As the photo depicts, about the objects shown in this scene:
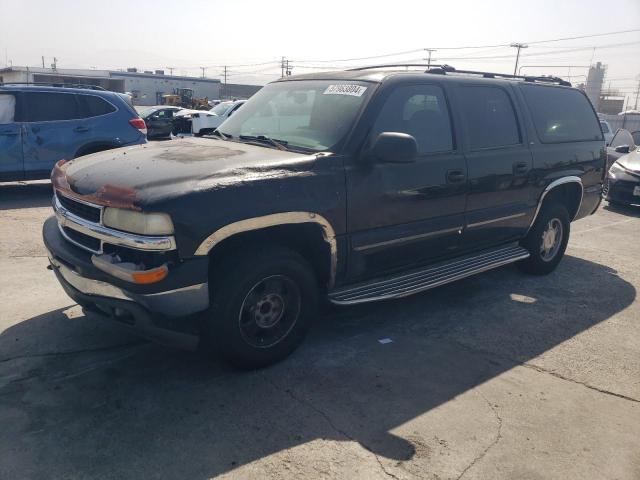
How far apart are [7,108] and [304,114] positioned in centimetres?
653

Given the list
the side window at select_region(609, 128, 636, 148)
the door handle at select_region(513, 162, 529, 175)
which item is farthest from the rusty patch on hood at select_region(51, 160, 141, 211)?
the side window at select_region(609, 128, 636, 148)

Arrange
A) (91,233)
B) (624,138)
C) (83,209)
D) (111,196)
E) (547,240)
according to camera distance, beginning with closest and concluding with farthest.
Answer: (111,196), (91,233), (83,209), (547,240), (624,138)

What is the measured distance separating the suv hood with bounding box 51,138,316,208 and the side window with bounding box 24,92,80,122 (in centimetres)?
545

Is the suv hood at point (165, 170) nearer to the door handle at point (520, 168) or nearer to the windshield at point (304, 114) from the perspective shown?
the windshield at point (304, 114)

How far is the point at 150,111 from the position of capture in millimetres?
24078

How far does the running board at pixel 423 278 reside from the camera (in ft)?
12.7

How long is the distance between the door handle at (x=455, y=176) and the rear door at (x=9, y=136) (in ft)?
23.6

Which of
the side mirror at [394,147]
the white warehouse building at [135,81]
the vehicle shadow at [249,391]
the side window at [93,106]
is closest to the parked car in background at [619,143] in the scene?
the vehicle shadow at [249,391]

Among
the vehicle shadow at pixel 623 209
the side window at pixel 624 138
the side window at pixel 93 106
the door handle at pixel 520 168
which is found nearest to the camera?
the door handle at pixel 520 168

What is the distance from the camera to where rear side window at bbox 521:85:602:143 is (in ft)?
18.0

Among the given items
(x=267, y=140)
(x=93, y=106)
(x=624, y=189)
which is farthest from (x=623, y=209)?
(x=93, y=106)

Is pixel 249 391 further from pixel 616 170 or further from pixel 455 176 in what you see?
pixel 616 170

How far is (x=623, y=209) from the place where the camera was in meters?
10.8

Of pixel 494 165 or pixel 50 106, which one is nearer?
pixel 494 165
